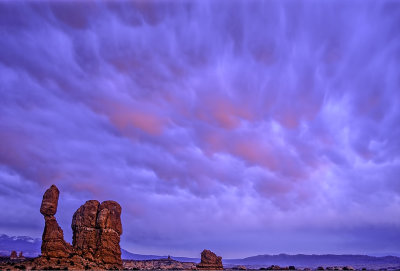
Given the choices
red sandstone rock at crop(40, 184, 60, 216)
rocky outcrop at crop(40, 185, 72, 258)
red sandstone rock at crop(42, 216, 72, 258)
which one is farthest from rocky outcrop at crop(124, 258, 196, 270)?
red sandstone rock at crop(40, 184, 60, 216)

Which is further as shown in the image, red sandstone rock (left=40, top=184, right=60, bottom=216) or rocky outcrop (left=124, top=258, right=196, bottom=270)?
rocky outcrop (left=124, top=258, right=196, bottom=270)

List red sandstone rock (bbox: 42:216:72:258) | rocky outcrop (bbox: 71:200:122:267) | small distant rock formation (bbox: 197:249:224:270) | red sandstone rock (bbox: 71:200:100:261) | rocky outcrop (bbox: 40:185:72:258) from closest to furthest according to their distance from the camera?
red sandstone rock (bbox: 42:216:72:258)
rocky outcrop (bbox: 40:185:72:258)
red sandstone rock (bbox: 71:200:100:261)
rocky outcrop (bbox: 71:200:122:267)
small distant rock formation (bbox: 197:249:224:270)

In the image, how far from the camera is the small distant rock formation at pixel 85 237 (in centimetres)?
7181

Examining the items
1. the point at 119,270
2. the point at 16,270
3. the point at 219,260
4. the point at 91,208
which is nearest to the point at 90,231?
the point at 91,208

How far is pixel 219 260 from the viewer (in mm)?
141250

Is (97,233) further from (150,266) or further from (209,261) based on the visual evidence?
(150,266)

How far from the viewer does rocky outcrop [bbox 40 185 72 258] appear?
71.9m

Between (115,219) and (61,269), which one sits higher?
(115,219)

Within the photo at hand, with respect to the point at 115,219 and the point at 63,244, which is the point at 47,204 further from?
the point at 115,219

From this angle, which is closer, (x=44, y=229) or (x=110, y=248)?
(x=44, y=229)

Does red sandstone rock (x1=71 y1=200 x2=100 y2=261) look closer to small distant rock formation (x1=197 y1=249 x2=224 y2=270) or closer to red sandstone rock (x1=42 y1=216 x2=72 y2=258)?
red sandstone rock (x1=42 y1=216 x2=72 y2=258)

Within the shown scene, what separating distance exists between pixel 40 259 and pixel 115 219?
1879 centimetres

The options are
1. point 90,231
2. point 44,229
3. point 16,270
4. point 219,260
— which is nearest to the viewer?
point 16,270

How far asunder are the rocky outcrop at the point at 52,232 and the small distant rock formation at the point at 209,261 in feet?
238
